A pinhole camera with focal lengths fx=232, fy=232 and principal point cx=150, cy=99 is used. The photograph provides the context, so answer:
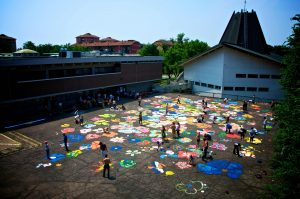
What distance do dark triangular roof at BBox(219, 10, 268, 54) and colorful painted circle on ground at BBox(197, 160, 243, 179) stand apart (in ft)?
138

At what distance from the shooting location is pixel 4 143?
72.1ft

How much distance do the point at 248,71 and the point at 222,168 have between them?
30.9m

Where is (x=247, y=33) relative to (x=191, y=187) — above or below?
above

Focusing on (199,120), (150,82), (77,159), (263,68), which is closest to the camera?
(77,159)

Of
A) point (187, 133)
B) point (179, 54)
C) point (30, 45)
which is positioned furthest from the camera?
point (30, 45)

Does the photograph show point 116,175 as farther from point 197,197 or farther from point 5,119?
point 5,119

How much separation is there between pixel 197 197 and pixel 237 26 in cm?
5125

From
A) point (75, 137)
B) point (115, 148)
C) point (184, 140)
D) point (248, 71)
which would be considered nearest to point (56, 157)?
point (75, 137)

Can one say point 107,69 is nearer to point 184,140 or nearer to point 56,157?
point 184,140

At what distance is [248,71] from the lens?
43.6 metres

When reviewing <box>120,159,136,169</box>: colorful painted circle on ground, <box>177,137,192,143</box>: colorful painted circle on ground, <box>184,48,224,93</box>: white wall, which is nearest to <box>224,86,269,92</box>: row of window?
<box>184,48,224,93</box>: white wall

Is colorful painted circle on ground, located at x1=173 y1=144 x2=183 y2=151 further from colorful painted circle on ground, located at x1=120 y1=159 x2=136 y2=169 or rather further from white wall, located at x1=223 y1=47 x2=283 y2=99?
white wall, located at x1=223 y1=47 x2=283 y2=99

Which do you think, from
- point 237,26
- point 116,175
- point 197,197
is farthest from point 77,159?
point 237,26

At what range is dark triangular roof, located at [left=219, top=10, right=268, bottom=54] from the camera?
5441cm
